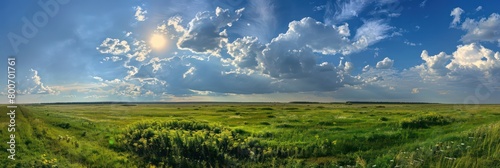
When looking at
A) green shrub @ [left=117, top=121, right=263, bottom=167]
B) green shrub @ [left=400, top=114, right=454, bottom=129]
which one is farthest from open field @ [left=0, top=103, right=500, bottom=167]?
green shrub @ [left=400, top=114, right=454, bottom=129]

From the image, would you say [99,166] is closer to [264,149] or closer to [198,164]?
[198,164]

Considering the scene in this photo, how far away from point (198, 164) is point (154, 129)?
584 cm

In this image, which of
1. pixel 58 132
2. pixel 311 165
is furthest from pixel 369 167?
pixel 58 132

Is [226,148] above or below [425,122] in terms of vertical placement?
below

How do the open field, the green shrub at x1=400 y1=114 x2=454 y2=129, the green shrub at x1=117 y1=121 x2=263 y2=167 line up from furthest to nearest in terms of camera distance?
the green shrub at x1=400 y1=114 x2=454 y2=129 < the green shrub at x1=117 y1=121 x2=263 y2=167 < the open field

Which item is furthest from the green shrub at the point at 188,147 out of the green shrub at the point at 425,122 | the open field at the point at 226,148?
the green shrub at the point at 425,122

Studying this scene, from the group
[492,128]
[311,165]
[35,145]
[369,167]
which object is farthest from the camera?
[35,145]

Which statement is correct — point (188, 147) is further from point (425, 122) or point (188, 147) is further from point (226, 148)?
point (425, 122)

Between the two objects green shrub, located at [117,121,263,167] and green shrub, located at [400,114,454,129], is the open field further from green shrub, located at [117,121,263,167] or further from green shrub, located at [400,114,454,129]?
green shrub, located at [400,114,454,129]

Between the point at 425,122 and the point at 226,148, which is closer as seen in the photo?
the point at 226,148

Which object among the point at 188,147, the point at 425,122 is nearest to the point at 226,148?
the point at 188,147

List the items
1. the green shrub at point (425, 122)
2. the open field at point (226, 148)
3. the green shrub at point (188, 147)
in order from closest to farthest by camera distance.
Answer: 1. the open field at point (226, 148)
2. the green shrub at point (188, 147)
3. the green shrub at point (425, 122)

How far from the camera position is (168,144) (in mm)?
18562

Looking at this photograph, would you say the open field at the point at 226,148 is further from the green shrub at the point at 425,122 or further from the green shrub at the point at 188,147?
the green shrub at the point at 425,122
